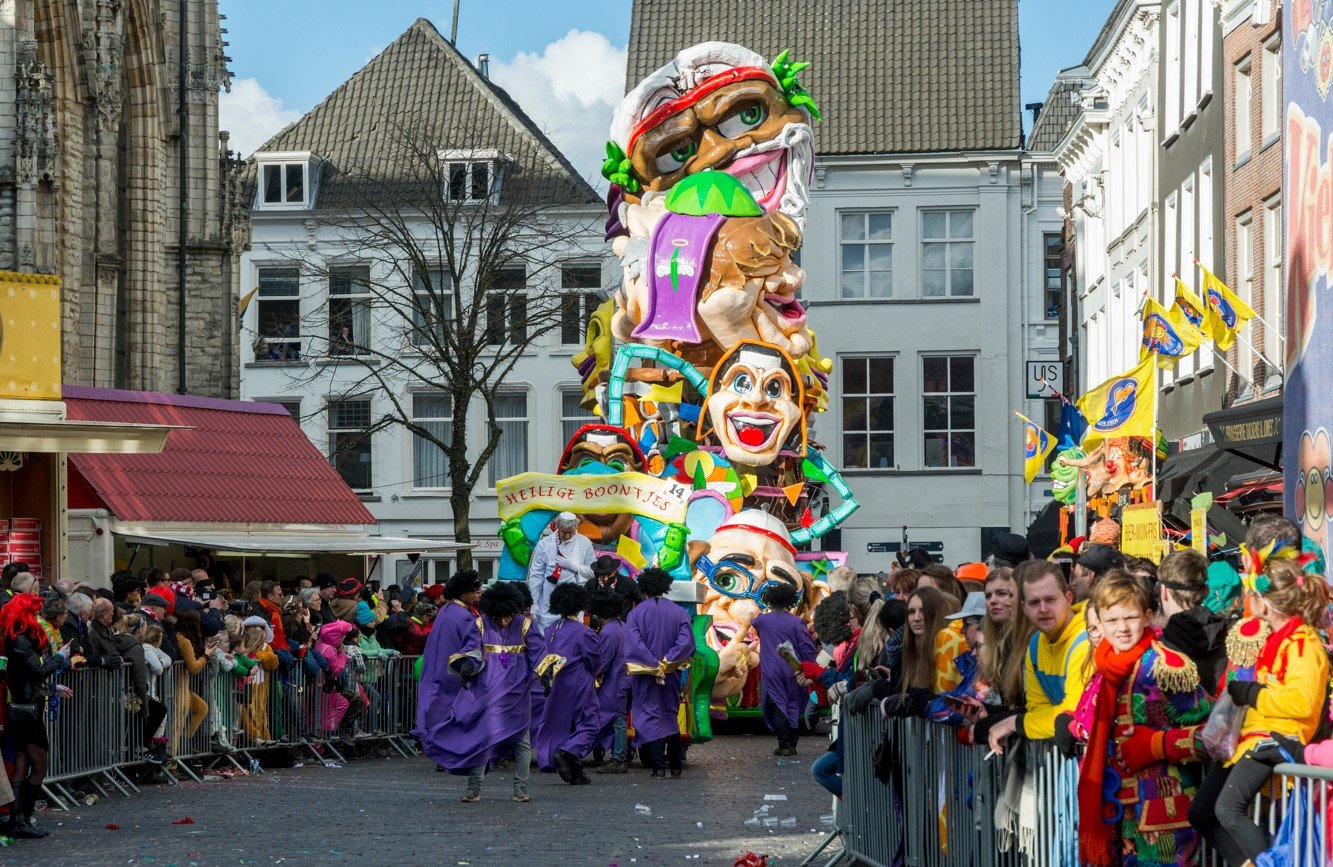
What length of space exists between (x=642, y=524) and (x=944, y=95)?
29.4m

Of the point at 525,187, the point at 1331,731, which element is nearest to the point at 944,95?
the point at 525,187

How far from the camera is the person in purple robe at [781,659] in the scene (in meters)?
20.5

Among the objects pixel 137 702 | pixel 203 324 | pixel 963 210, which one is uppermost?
pixel 963 210

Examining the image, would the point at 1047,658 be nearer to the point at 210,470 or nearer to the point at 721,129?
the point at 721,129

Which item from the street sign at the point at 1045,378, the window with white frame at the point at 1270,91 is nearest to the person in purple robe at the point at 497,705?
the window with white frame at the point at 1270,91

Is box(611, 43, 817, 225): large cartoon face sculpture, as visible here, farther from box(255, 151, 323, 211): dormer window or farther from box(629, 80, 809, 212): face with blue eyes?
box(255, 151, 323, 211): dormer window

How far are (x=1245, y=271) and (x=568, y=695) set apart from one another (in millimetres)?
14022

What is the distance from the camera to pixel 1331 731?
287 inches

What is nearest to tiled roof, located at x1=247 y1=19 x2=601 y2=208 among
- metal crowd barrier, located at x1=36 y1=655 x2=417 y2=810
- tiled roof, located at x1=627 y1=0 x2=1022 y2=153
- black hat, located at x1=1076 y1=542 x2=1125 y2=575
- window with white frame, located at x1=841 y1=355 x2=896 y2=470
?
tiled roof, located at x1=627 y1=0 x2=1022 y2=153

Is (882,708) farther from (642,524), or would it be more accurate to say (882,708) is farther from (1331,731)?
(642,524)

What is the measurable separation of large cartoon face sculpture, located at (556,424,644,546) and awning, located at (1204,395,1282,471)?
629 cm

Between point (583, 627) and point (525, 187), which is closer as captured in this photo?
point (583, 627)

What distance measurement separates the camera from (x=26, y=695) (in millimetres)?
14086

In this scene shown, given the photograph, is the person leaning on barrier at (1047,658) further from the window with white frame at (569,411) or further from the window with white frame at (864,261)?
the window with white frame at (569,411)
